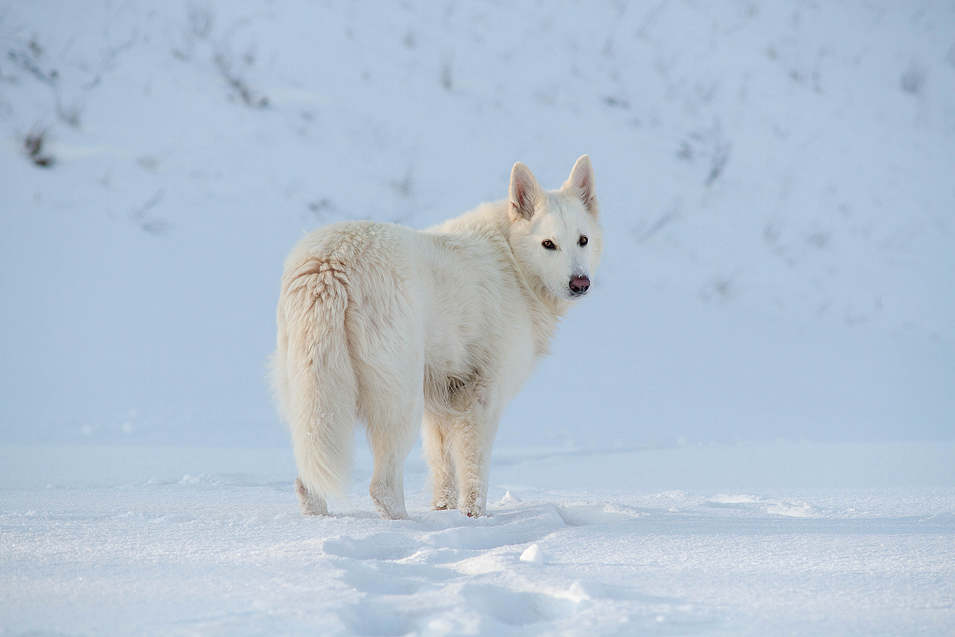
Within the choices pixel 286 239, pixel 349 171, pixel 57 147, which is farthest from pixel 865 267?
pixel 57 147

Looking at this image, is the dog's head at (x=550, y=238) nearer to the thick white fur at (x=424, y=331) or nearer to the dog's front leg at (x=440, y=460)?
the thick white fur at (x=424, y=331)

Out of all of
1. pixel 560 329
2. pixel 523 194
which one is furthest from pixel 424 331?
pixel 560 329

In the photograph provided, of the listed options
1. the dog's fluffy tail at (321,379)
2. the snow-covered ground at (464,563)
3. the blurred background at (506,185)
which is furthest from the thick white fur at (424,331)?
the blurred background at (506,185)

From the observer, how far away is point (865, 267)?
32.8ft

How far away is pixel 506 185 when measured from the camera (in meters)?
8.99

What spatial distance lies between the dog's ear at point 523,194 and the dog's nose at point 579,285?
1.45 ft

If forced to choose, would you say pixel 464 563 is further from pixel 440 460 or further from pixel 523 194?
pixel 523 194

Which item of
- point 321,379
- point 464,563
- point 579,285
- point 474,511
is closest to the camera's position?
point 464,563

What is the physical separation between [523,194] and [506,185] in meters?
5.34

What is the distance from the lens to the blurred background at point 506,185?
6.01 metres

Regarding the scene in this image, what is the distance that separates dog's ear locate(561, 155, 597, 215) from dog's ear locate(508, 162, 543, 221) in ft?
0.94

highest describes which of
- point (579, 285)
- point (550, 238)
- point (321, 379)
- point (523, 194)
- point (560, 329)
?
point (523, 194)

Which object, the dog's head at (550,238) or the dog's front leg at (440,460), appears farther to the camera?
the dog's head at (550,238)

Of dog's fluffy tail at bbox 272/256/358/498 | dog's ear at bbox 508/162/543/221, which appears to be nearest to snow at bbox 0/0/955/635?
dog's fluffy tail at bbox 272/256/358/498
